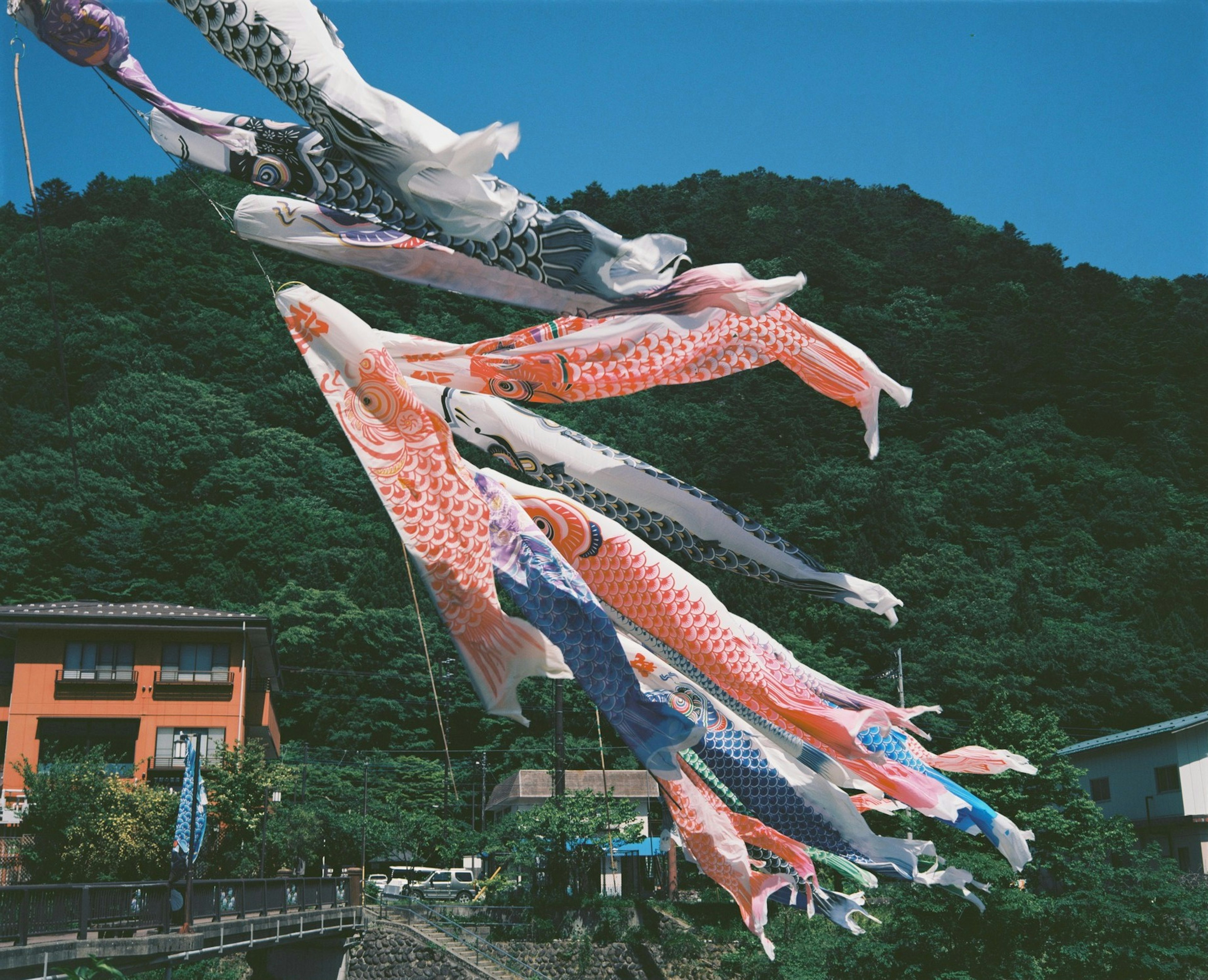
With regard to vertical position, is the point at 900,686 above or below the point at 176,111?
below

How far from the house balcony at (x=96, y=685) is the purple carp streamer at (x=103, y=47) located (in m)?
31.0

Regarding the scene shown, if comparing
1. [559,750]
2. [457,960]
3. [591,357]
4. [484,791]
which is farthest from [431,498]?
[484,791]

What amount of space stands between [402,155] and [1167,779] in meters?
35.6

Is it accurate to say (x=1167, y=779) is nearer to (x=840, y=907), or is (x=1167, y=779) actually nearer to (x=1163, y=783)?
(x=1163, y=783)

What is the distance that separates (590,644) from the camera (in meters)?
9.04

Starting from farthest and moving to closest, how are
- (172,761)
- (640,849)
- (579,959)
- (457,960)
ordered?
1. (640,849)
2. (172,761)
3. (579,959)
4. (457,960)

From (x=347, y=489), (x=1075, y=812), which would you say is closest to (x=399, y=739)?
(x=347, y=489)

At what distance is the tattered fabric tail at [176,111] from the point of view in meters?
9.78

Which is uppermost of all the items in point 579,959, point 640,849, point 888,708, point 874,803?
point 888,708

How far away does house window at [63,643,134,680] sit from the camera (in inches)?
1507

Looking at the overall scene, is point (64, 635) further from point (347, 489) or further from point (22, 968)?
point (347, 489)

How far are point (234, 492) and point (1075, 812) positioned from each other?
4719 cm

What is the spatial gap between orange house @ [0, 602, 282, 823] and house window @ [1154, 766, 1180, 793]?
84.4ft

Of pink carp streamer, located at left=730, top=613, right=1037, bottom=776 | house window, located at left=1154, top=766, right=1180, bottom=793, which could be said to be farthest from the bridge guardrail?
house window, located at left=1154, top=766, right=1180, bottom=793
